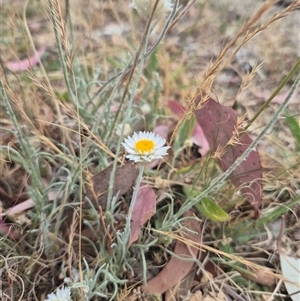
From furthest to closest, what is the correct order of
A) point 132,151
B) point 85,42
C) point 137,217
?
point 85,42
point 137,217
point 132,151

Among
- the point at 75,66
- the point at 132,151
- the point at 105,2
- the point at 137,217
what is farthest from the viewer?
the point at 105,2

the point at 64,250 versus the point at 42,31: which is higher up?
the point at 42,31

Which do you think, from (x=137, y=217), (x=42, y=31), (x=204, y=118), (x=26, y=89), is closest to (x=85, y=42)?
(x=42, y=31)

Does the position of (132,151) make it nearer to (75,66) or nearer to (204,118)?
(204,118)

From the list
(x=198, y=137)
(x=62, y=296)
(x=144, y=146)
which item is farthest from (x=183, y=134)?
(x=62, y=296)

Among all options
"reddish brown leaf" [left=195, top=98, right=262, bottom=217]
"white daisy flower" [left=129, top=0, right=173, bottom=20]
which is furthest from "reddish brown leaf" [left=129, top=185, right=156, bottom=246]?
"white daisy flower" [left=129, top=0, right=173, bottom=20]

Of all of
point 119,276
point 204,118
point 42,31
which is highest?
point 204,118

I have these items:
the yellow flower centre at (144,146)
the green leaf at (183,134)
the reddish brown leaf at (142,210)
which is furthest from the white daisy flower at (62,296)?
the green leaf at (183,134)
